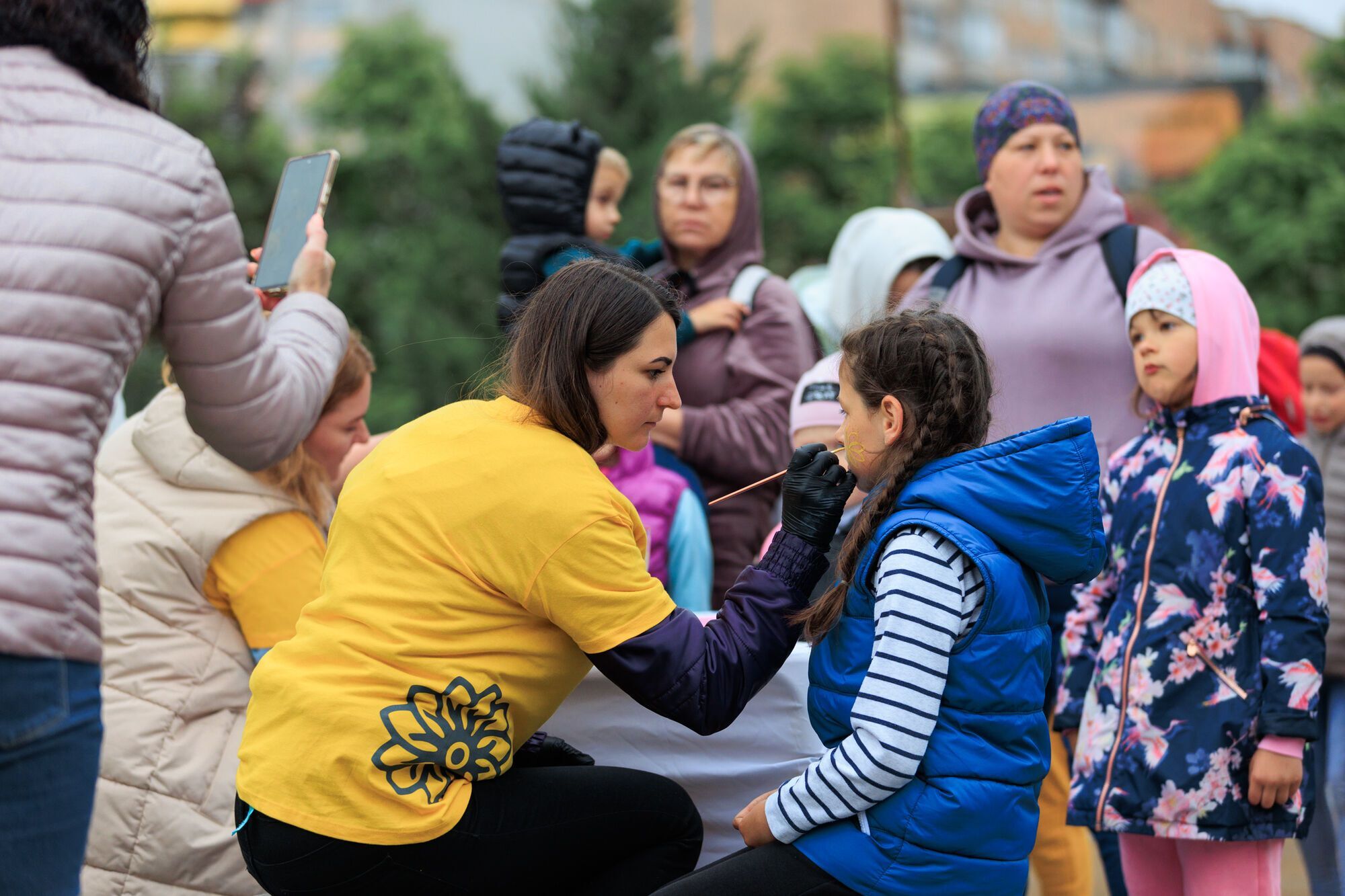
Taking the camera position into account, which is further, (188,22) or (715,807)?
(188,22)

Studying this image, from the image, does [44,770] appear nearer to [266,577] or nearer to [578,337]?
[578,337]

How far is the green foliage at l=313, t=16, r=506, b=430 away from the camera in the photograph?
15773mm

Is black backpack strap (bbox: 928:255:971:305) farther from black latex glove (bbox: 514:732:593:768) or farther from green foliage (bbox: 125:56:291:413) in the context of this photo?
green foliage (bbox: 125:56:291:413)

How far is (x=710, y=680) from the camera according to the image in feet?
7.69

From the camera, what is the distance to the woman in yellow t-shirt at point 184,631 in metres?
2.94

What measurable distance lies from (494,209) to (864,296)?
1164 centimetres

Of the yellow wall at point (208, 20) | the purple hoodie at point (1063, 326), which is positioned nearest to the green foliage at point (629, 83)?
the purple hoodie at point (1063, 326)

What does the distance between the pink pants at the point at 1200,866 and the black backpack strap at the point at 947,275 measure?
1561 millimetres

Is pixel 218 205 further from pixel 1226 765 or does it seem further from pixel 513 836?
pixel 1226 765

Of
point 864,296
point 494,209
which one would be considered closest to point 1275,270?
point 494,209

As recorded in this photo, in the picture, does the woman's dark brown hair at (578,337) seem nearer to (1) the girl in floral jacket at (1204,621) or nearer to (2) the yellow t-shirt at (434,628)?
(2) the yellow t-shirt at (434,628)

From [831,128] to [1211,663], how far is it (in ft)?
79.7

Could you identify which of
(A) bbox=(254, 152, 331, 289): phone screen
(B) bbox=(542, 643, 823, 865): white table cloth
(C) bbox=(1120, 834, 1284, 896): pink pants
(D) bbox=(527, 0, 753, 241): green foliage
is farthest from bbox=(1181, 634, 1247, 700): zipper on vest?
(D) bbox=(527, 0, 753, 241): green foliage

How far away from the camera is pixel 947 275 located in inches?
154
